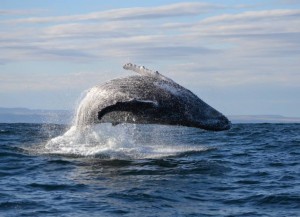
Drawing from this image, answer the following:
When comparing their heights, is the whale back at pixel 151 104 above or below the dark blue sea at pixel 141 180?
above

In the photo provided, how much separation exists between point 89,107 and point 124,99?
1087mm

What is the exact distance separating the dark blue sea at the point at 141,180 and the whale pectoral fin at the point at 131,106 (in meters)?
1.19

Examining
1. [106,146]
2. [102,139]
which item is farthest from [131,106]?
[102,139]

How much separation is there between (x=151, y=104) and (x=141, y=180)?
7.35ft

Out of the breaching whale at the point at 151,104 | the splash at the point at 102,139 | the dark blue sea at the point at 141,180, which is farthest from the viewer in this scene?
the splash at the point at 102,139

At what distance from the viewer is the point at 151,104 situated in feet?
42.8

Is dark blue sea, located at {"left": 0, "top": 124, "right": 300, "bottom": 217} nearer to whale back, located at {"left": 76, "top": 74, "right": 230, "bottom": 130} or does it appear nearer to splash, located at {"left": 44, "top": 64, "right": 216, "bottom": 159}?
splash, located at {"left": 44, "top": 64, "right": 216, "bottom": 159}

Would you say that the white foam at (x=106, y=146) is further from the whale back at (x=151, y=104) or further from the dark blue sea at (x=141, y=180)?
the whale back at (x=151, y=104)

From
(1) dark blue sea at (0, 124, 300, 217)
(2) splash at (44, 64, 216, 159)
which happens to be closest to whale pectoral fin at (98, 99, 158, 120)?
(2) splash at (44, 64, 216, 159)

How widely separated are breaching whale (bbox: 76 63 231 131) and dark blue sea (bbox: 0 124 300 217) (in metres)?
0.95

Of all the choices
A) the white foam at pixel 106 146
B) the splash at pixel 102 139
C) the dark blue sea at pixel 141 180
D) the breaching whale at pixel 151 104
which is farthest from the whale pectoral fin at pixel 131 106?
the white foam at pixel 106 146

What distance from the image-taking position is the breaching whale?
13258 millimetres

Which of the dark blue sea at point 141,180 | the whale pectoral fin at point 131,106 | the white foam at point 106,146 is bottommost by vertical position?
the dark blue sea at point 141,180

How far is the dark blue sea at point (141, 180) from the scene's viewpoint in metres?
9.20
